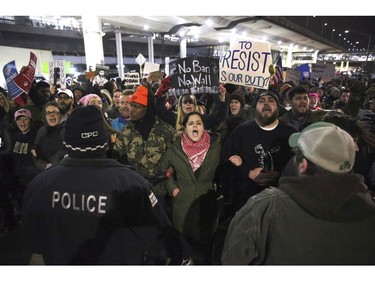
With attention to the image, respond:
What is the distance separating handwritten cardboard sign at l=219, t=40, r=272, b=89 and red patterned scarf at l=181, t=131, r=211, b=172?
175 cm

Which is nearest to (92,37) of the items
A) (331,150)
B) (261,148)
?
(261,148)

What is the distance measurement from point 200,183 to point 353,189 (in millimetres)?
2184

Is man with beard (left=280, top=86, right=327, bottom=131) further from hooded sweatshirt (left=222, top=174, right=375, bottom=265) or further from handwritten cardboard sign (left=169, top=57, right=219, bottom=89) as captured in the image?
hooded sweatshirt (left=222, top=174, right=375, bottom=265)

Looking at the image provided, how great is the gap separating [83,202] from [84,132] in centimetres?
45

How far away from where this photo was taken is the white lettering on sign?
5.93 feet

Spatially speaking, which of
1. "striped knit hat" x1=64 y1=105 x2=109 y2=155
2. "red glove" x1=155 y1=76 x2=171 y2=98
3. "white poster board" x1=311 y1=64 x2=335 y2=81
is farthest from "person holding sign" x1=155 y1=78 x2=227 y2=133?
"white poster board" x1=311 y1=64 x2=335 y2=81

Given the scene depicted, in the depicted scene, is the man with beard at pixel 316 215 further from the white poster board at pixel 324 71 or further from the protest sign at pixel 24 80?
the white poster board at pixel 324 71

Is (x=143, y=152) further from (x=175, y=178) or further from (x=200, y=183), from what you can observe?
(x=200, y=183)

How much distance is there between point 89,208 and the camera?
182 centimetres

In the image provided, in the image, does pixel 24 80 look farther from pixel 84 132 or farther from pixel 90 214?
pixel 90 214

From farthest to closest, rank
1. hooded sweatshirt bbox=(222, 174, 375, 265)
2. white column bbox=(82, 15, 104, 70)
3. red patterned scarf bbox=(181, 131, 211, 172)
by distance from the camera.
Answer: white column bbox=(82, 15, 104, 70)
red patterned scarf bbox=(181, 131, 211, 172)
hooded sweatshirt bbox=(222, 174, 375, 265)

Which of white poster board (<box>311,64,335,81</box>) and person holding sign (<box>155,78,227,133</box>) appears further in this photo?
white poster board (<box>311,64,335,81</box>)

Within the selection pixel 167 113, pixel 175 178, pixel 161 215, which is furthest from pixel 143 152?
pixel 161 215

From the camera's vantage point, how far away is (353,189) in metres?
1.42
